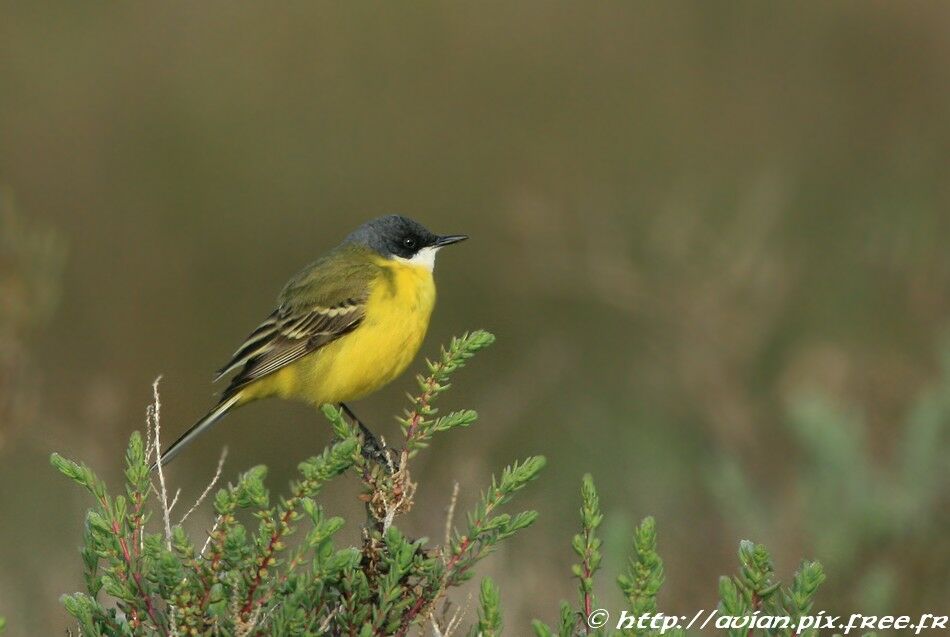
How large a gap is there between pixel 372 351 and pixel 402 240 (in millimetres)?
858

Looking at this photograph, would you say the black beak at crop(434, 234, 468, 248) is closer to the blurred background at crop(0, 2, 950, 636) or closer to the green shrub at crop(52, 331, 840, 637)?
the blurred background at crop(0, 2, 950, 636)

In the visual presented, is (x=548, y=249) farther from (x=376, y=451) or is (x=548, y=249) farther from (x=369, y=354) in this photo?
(x=376, y=451)

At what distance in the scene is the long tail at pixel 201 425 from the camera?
5.80m

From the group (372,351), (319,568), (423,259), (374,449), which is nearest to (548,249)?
(423,259)

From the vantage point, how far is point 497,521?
3.13m

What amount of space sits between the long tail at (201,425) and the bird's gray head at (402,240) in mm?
949

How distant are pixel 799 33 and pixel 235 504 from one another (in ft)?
40.0

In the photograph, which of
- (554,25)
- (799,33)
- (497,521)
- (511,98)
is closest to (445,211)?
(511,98)

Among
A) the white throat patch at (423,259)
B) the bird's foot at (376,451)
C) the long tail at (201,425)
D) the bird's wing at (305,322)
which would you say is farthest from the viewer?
the white throat patch at (423,259)

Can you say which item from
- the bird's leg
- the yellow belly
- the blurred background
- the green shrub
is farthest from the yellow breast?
the green shrub

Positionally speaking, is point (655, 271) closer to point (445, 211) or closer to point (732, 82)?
point (445, 211)

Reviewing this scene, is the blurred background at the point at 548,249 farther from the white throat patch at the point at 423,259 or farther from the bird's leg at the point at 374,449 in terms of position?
the white throat patch at the point at 423,259

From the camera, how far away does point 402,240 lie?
6555mm

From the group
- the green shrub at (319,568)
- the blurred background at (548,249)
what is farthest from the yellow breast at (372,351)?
the green shrub at (319,568)
